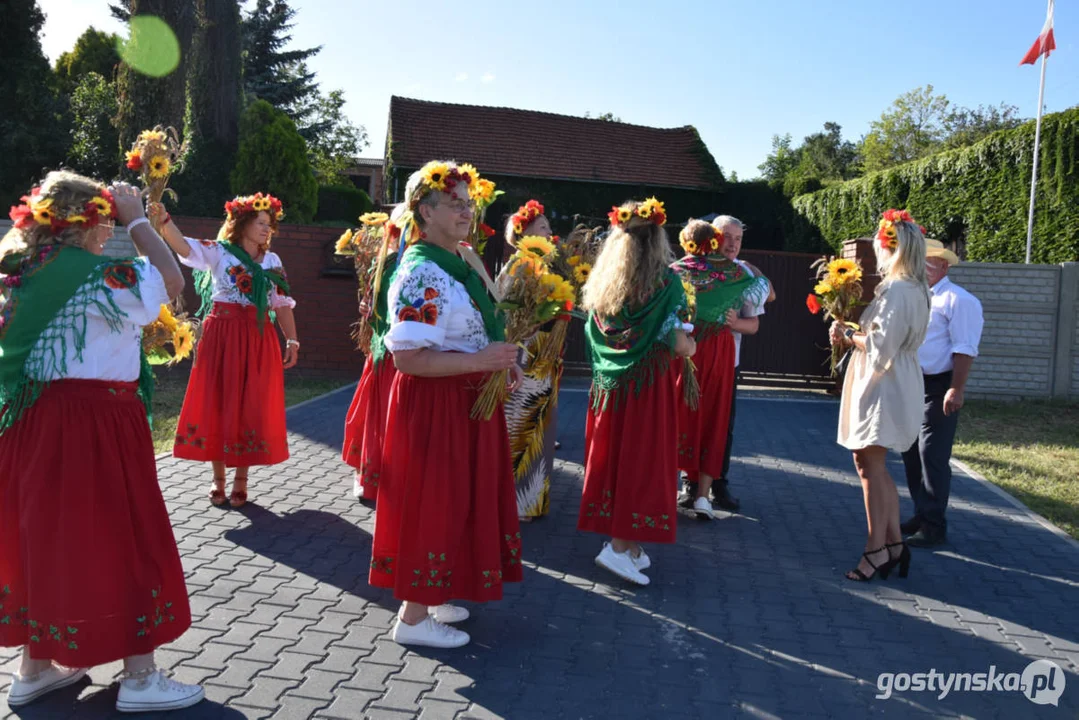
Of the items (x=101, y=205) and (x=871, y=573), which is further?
(x=871, y=573)

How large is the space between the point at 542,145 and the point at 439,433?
2562cm

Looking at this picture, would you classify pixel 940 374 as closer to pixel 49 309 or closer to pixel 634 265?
pixel 634 265

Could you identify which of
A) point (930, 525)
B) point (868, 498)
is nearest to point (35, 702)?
point (868, 498)

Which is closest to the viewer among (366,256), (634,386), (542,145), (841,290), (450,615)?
(450,615)

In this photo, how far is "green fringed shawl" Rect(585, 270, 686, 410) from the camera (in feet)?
14.4

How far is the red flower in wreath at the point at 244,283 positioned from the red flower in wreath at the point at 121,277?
2.73 metres

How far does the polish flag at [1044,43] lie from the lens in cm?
1673

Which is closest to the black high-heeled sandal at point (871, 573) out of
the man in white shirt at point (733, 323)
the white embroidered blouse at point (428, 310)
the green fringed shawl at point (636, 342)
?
the man in white shirt at point (733, 323)

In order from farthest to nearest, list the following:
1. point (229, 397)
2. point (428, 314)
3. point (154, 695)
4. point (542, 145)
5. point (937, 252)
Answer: point (542, 145)
point (229, 397)
point (937, 252)
point (428, 314)
point (154, 695)

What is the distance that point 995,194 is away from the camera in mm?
16406

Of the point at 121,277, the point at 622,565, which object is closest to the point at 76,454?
the point at 121,277

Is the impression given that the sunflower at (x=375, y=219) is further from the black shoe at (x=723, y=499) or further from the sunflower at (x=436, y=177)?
the black shoe at (x=723, y=499)

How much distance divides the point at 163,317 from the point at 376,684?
1803 millimetres

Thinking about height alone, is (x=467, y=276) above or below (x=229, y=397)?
above
